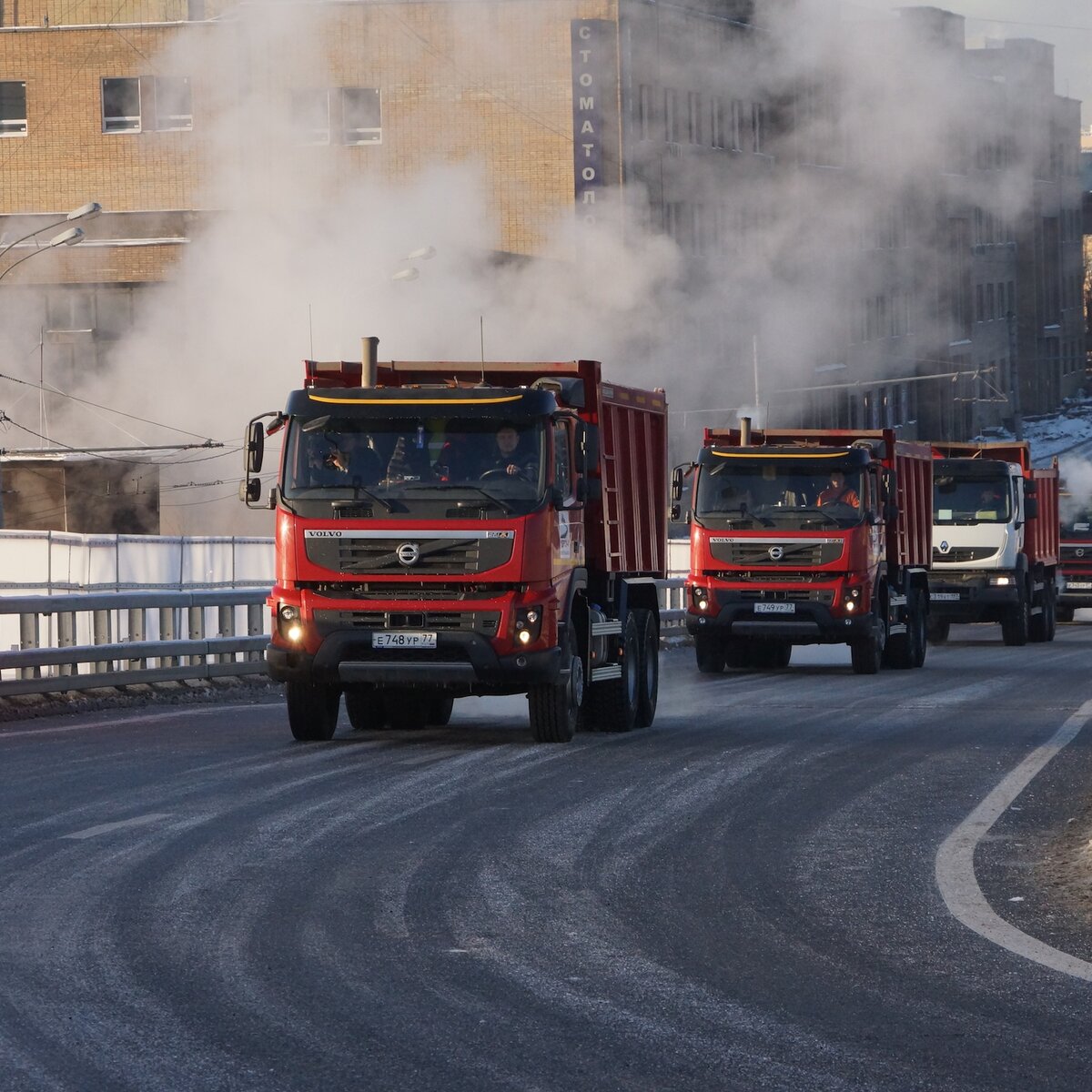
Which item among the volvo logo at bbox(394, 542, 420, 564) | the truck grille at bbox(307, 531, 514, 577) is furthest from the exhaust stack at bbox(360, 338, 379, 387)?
the volvo logo at bbox(394, 542, 420, 564)

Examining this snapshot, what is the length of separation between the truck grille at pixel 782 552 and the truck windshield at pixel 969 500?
9519mm

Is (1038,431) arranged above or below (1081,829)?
above

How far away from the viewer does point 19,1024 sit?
6.08 meters

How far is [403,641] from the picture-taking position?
45.5ft

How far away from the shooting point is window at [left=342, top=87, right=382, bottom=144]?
58.3 m

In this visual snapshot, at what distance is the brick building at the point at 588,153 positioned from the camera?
1857 inches

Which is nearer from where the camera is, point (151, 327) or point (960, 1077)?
point (960, 1077)

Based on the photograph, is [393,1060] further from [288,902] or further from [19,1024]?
[288,902]

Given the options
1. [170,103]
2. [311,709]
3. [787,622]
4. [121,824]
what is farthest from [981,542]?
[170,103]

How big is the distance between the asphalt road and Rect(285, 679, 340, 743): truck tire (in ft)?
0.60

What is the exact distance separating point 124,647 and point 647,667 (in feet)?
15.5

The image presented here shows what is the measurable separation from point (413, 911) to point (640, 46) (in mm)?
48149

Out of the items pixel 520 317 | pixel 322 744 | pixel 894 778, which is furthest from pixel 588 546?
pixel 520 317

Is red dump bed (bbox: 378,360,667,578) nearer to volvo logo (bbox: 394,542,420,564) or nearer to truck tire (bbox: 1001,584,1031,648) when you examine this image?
volvo logo (bbox: 394,542,420,564)
